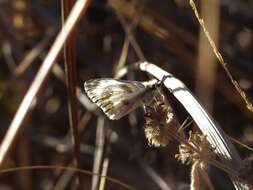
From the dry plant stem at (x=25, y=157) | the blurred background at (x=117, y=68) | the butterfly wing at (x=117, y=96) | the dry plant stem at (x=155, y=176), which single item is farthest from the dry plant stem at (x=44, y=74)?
the dry plant stem at (x=25, y=157)

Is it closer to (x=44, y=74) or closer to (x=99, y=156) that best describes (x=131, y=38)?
(x=99, y=156)

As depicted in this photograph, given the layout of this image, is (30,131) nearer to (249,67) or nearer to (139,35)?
(139,35)

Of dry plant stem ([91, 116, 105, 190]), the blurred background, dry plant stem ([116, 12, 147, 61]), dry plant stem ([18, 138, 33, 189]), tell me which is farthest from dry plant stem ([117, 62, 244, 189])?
dry plant stem ([18, 138, 33, 189])

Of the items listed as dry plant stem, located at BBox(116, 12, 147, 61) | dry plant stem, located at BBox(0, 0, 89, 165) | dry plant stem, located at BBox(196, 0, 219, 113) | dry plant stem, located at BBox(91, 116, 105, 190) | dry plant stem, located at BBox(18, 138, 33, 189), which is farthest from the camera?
dry plant stem, located at BBox(18, 138, 33, 189)

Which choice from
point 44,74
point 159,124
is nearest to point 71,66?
point 44,74

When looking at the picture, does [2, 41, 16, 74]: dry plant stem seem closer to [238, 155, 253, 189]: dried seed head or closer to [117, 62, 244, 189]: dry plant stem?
[117, 62, 244, 189]: dry plant stem

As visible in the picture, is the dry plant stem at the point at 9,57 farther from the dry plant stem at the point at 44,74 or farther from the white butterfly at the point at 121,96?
the white butterfly at the point at 121,96
